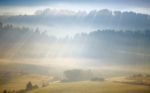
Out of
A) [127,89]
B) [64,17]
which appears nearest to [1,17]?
[64,17]

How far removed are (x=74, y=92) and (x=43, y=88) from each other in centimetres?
44

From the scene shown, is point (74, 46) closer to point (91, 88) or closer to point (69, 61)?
point (69, 61)

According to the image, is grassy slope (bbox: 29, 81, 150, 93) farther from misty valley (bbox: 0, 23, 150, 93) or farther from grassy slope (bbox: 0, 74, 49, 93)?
grassy slope (bbox: 0, 74, 49, 93)

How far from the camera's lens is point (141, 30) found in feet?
13.7

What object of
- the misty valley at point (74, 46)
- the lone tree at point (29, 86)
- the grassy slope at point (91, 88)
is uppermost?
the misty valley at point (74, 46)

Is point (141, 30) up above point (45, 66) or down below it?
above

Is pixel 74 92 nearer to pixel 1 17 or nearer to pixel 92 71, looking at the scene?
pixel 92 71

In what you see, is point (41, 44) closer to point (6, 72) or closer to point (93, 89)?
point (6, 72)

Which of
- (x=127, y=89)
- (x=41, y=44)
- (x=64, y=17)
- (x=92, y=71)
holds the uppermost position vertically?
(x=64, y=17)

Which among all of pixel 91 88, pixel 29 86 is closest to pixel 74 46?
pixel 91 88

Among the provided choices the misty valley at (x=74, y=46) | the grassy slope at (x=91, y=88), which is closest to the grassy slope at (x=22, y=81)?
the misty valley at (x=74, y=46)

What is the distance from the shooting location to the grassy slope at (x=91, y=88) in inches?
156

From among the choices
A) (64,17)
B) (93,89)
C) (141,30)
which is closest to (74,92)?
(93,89)

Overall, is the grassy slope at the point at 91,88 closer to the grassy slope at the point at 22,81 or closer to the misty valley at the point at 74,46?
the misty valley at the point at 74,46
